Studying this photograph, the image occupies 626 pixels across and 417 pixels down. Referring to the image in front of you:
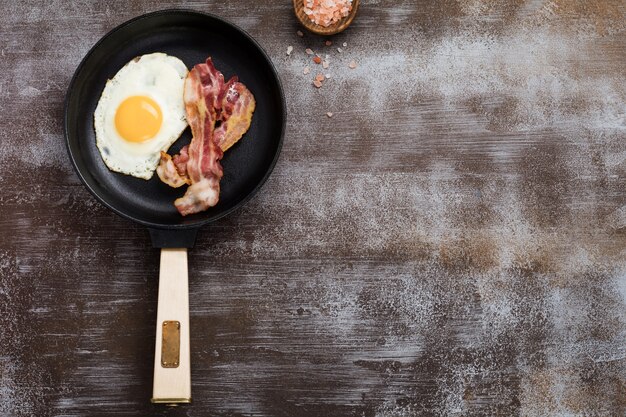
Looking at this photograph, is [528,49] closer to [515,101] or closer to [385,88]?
[515,101]

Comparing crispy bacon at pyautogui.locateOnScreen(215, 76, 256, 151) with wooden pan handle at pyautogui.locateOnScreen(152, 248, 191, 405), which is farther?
crispy bacon at pyautogui.locateOnScreen(215, 76, 256, 151)

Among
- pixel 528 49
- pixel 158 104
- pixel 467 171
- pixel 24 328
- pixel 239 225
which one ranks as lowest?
pixel 24 328

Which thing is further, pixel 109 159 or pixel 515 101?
pixel 515 101

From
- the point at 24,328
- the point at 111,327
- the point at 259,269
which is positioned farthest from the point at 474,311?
the point at 24,328

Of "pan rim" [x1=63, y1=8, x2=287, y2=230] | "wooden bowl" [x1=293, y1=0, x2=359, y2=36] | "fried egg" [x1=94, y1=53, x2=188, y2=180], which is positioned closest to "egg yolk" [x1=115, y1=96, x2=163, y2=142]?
"fried egg" [x1=94, y1=53, x2=188, y2=180]

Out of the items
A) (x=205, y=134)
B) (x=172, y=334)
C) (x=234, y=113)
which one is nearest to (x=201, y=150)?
(x=205, y=134)

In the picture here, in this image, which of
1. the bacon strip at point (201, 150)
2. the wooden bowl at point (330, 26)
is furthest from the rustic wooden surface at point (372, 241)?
the bacon strip at point (201, 150)

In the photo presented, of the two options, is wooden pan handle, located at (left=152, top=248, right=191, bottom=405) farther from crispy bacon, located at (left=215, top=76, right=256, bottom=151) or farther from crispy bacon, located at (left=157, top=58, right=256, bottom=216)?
crispy bacon, located at (left=215, top=76, right=256, bottom=151)
